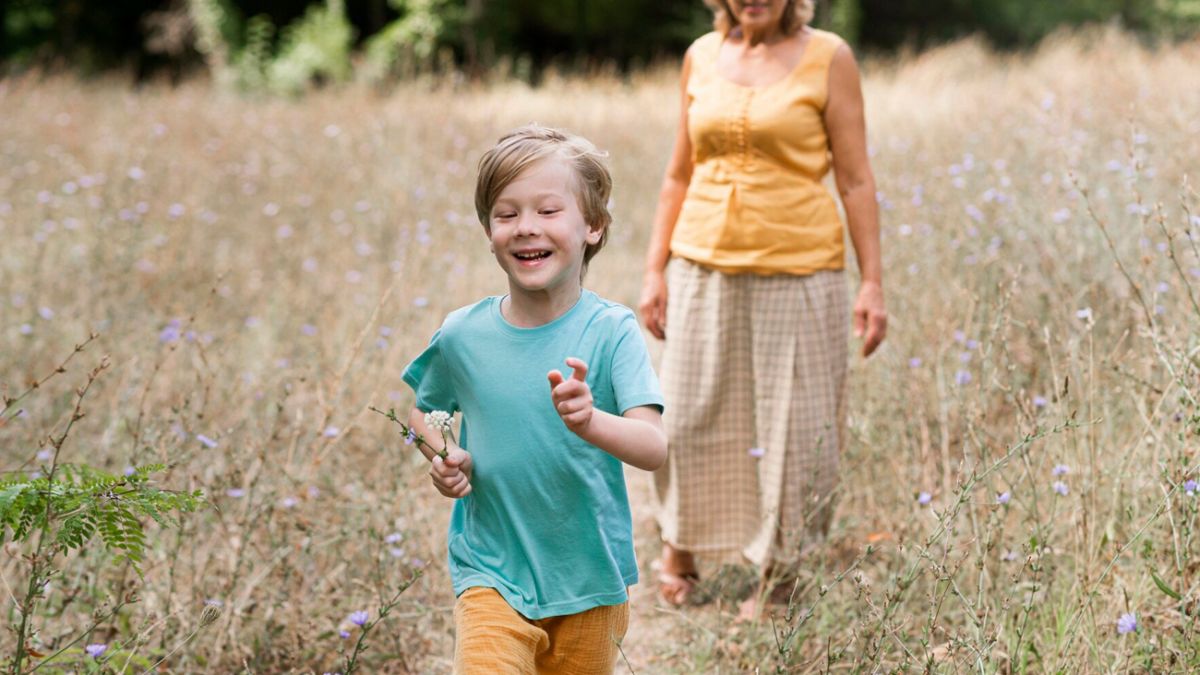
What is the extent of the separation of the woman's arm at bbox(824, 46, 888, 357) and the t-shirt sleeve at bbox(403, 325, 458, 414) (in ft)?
5.23

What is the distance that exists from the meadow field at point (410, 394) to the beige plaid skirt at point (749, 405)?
175 millimetres

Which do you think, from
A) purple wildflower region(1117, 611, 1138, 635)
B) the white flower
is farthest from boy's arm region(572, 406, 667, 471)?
purple wildflower region(1117, 611, 1138, 635)

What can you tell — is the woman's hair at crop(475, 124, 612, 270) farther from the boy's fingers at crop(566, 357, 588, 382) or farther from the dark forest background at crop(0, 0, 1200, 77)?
the dark forest background at crop(0, 0, 1200, 77)

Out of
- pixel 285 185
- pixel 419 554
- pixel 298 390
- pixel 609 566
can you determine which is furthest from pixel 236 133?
pixel 609 566

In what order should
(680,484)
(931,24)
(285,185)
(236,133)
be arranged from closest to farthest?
(680,484)
(285,185)
(236,133)
(931,24)

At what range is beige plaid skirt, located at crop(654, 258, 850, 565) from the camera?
3.35 m

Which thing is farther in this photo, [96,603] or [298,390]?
[298,390]

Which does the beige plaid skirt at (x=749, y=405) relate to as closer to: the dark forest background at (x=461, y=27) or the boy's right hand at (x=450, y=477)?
the boy's right hand at (x=450, y=477)

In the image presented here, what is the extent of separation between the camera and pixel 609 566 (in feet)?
6.41

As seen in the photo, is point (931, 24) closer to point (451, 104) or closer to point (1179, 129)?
point (451, 104)

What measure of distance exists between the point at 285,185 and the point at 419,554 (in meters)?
5.01

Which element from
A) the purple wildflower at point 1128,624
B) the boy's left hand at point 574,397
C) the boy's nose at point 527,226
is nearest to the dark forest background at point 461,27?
the boy's nose at point 527,226

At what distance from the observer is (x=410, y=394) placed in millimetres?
4398

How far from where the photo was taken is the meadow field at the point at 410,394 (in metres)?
2.50
